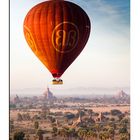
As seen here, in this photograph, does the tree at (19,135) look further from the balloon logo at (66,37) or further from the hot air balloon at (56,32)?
the balloon logo at (66,37)

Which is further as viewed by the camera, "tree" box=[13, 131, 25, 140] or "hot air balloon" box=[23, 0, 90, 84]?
"tree" box=[13, 131, 25, 140]

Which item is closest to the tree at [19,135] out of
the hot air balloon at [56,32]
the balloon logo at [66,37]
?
the hot air balloon at [56,32]

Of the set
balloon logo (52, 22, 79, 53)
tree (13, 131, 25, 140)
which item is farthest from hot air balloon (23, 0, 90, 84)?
tree (13, 131, 25, 140)

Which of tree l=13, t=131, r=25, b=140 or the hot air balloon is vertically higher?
the hot air balloon

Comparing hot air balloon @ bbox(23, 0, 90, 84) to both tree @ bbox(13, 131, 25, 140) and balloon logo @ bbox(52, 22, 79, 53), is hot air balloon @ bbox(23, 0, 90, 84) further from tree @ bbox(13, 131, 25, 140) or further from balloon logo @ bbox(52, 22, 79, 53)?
tree @ bbox(13, 131, 25, 140)
